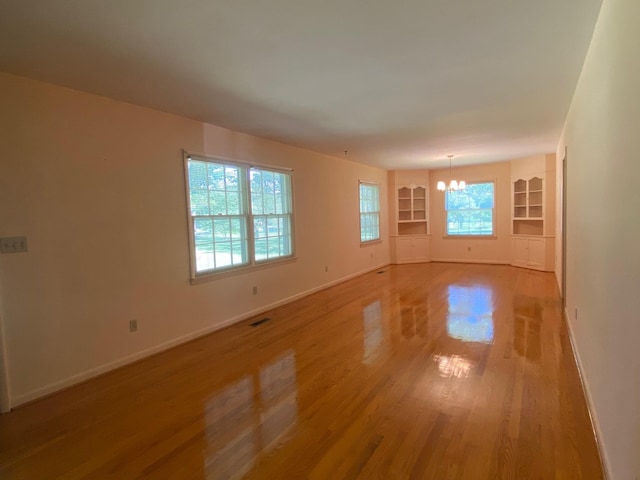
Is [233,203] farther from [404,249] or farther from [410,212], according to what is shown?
[410,212]

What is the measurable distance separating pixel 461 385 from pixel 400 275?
4.92m

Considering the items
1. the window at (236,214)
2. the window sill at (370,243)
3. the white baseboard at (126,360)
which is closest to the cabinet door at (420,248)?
the window sill at (370,243)

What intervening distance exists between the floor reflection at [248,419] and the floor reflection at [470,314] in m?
2.04

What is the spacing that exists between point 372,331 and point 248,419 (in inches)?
79.7

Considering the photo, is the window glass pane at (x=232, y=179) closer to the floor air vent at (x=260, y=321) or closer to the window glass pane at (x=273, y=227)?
the window glass pane at (x=273, y=227)

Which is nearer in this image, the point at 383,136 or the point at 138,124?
the point at 138,124

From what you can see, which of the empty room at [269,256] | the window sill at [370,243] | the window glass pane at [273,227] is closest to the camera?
the empty room at [269,256]

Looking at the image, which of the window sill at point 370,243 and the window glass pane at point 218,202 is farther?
the window sill at point 370,243

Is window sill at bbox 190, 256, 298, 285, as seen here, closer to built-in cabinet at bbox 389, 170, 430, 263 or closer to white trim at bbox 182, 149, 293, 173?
white trim at bbox 182, 149, 293, 173

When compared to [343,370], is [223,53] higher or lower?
higher

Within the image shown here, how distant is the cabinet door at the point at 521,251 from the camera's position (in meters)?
7.83

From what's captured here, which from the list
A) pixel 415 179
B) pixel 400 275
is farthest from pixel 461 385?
pixel 415 179

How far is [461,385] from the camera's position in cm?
277

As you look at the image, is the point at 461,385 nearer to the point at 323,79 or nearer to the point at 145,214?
the point at 323,79
